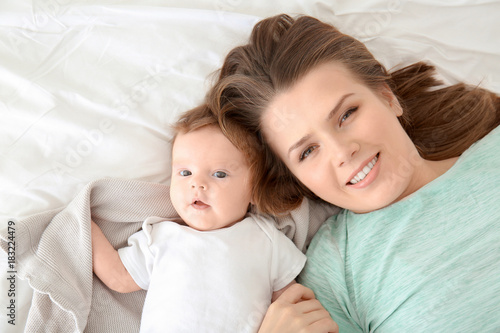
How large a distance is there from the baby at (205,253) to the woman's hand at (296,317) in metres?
0.06

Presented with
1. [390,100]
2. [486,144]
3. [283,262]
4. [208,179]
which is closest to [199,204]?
[208,179]

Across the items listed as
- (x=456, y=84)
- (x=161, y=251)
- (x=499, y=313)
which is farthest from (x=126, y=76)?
(x=499, y=313)

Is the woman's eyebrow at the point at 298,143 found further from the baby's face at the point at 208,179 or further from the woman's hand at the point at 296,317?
the woman's hand at the point at 296,317

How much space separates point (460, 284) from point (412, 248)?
0.58 feet

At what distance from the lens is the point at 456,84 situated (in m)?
1.93

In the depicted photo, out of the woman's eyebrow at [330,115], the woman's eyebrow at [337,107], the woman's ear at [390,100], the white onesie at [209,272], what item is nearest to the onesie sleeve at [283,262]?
the white onesie at [209,272]

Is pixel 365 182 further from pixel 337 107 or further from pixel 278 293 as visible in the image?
pixel 278 293

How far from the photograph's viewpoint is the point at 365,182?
4.99 feet

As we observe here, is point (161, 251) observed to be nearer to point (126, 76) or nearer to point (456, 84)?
point (126, 76)

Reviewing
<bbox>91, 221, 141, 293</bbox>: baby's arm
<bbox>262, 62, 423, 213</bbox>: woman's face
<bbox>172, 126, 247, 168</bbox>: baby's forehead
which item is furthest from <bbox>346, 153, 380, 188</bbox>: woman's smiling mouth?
<bbox>91, 221, 141, 293</bbox>: baby's arm

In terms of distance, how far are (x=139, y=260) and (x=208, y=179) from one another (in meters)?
0.36

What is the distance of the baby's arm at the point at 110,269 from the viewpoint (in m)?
1.57

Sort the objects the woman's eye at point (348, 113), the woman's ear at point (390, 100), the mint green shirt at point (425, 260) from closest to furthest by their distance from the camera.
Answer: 1. the mint green shirt at point (425, 260)
2. the woman's eye at point (348, 113)
3. the woman's ear at point (390, 100)

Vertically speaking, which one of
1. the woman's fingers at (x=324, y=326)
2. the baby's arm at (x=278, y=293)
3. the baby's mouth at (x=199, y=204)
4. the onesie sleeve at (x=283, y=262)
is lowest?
the baby's arm at (x=278, y=293)
